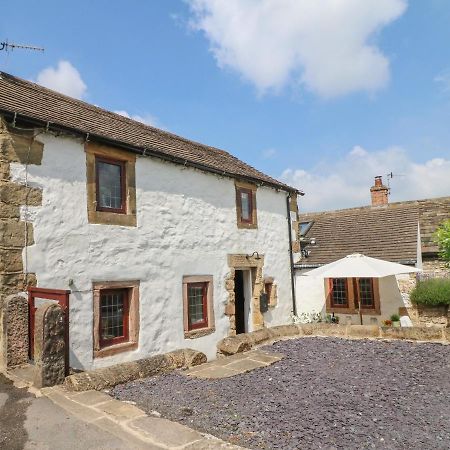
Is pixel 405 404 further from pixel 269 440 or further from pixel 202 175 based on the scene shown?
pixel 202 175

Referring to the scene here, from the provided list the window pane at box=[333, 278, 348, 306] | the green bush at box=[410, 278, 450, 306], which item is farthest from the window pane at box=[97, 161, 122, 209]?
the green bush at box=[410, 278, 450, 306]

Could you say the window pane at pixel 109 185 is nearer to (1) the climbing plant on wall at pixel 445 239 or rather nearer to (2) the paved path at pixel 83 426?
(2) the paved path at pixel 83 426

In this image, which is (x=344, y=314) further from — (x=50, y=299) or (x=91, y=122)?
(x=50, y=299)

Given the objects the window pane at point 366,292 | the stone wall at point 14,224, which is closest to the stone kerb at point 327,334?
the stone wall at point 14,224

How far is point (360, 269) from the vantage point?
35.2ft

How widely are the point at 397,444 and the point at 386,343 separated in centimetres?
474

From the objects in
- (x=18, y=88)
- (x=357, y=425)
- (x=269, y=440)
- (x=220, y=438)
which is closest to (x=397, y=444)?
(x=357, y=425)

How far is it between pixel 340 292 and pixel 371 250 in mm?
1916

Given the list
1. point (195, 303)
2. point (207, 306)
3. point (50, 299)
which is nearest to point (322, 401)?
point (50, 299)

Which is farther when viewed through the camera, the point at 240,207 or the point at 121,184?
the point at 240,207

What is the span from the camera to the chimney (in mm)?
19266

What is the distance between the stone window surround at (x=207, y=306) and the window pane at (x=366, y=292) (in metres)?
6.07

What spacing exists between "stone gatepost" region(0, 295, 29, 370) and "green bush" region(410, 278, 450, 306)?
10.8m

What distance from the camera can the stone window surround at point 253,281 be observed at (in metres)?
10.9
